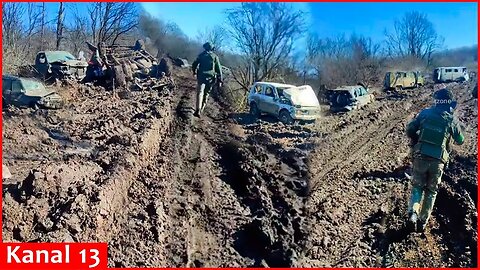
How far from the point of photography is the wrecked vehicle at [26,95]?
42.4 ft

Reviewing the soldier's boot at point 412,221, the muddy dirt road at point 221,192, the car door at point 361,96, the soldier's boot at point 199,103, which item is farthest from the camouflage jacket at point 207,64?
the car door at point 361,96

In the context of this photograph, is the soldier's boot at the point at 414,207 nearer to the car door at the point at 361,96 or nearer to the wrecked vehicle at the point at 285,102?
the wrecked vehicle at the point at 285,102

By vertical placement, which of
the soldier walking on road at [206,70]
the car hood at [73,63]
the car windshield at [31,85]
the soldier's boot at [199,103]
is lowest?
the soldier's boot at [199,103]

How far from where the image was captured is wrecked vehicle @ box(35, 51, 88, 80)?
1702 centimetres

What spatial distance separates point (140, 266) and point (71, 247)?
0.76 meters

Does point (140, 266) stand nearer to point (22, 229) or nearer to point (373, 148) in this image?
point (22, 229)

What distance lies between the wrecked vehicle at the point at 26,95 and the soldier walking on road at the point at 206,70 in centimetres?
367

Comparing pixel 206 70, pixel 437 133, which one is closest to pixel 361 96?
pixel 206 70

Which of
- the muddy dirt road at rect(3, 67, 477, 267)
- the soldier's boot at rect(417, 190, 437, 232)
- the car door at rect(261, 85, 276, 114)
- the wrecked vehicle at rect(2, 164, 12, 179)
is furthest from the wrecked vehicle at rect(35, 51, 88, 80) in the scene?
the soldier's boot at rect(417, 190, 437, 232)

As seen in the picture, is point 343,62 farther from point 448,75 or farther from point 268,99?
point 448,75

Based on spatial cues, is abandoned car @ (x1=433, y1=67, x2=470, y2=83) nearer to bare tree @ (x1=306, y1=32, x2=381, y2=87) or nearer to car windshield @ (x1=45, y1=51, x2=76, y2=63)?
bare tree @ (x1=306, y1=32, x2=381, y2=87)

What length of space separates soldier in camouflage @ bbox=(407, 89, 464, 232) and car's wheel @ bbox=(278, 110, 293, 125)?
4739mm

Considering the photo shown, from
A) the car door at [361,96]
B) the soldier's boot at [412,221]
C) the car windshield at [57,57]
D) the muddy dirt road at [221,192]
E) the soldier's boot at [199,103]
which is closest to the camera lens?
the muddy dirt road at [221,192]

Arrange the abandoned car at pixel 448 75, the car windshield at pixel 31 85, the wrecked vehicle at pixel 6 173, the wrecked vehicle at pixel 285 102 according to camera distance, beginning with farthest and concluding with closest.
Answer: the abandoned car at pixel 448 75
the car windshield at pixel 31 85
the wrecked vehicle at pixel 285 102
the wrecked vehicle at pixel 6 173
